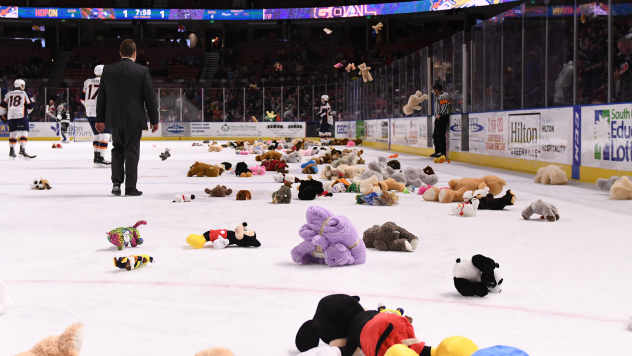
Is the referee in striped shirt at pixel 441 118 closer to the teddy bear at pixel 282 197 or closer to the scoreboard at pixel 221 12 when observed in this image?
the teddy bear at pixel 282 197

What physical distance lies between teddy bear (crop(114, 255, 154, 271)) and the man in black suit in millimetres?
3397

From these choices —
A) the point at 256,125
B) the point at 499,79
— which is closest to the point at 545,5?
the point at 499,79

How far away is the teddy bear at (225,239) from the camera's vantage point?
10.8 feet

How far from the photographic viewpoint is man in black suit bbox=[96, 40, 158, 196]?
239 inches

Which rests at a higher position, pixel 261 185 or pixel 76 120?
pixel 76 120

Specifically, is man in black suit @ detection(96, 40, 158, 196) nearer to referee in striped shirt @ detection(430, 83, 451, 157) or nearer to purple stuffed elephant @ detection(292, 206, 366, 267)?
purple stuffed elephant @ detection(292, 206, 366, 267)

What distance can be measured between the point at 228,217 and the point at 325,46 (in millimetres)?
32668

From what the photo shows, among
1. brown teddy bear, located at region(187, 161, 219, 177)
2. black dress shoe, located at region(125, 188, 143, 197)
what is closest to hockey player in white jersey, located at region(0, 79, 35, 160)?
brown teddy bear, located at region(187, 161, 219, 177)

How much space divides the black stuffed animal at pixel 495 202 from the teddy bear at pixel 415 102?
9809mm

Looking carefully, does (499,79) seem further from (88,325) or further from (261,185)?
(88,325)

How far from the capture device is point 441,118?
12.5m

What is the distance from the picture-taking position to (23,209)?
497cm

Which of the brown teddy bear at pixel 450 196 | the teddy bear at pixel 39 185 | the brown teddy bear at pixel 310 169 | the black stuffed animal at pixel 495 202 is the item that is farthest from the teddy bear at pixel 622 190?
the teddy bear at pixel 39 185

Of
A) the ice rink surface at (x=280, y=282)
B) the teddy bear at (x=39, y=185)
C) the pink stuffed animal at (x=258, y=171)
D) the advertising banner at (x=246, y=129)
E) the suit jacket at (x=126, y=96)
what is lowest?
the ice rink surface at (x=280, y=282)
